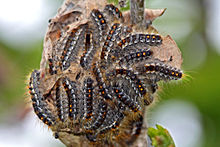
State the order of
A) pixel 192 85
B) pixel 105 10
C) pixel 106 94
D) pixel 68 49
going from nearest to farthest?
pixel 106 94 < pixel 68 49 < pixel 105 10 < pixel 192 85

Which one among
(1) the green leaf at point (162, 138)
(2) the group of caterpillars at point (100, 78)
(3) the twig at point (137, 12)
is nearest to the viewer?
(2) the group of caterpillars at point (100, 78)

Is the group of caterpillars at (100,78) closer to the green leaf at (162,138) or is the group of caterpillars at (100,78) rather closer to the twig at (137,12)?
the twig at (137,12)

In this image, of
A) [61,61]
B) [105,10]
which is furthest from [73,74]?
[105,10]

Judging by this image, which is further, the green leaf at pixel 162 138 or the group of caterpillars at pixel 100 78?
the green leaf at pixel 162 138

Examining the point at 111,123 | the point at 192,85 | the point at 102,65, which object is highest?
the point at 102,65

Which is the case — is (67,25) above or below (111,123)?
above

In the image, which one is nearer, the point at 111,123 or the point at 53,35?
the point at 111,123

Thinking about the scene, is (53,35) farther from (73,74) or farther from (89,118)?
(89,118)

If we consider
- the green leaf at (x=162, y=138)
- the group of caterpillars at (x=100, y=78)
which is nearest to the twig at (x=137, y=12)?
the group of caterpillars at (x=100, y=78)

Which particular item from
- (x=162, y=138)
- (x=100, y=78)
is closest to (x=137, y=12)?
(x=100, y=78)
